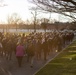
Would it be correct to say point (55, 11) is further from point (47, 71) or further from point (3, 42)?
point (3, 42)

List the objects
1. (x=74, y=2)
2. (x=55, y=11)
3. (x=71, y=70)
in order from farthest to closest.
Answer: (x=71, y=70)
(x=55, y=11)
(x=74, y=2)

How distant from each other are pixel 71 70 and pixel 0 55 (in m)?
8.53

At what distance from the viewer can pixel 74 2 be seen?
1343 centimetres

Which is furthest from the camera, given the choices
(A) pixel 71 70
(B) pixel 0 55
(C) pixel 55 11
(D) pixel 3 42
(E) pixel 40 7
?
(B) pixel 0 55

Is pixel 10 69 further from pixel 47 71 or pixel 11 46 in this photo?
pixel 11 46

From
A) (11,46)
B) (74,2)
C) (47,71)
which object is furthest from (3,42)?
(74,2)

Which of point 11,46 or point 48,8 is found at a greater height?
point 48,8

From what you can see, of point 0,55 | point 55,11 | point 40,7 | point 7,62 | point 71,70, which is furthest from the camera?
point 0,55

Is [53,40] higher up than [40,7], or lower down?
lower down

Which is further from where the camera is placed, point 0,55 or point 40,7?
point 0,55

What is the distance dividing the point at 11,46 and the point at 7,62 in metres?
1.43

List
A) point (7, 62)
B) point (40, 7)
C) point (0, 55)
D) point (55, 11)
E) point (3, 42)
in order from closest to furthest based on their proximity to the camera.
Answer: point (40, 7) → point (55, 11) → point (7, 62) → point (3, 42) → point (0, 55)

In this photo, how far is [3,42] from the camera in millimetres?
22875

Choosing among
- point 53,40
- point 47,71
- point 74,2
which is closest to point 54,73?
point 47,71
